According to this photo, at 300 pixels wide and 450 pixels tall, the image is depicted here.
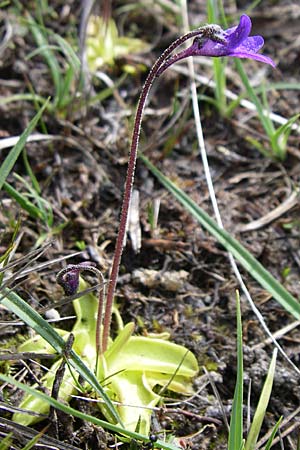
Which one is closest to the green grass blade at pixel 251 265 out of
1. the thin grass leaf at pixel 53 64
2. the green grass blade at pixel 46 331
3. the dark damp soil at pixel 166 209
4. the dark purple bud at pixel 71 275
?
the dark damp soil at pixel 166 209

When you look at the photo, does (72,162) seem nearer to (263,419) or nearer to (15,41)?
(15,41)

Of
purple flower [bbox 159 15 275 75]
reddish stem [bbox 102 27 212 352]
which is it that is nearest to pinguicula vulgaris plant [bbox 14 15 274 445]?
reddish stem [bbox 102 27 212 352]

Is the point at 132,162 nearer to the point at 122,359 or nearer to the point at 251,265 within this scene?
the point at 251,265

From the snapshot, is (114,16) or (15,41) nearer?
(15,41)

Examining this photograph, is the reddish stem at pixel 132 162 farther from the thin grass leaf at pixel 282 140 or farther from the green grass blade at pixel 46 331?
the thin grass leaf at pixel 282 140

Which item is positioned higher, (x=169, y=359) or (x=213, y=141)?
(x=213, y=141)

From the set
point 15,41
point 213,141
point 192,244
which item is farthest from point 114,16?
point 192,244
